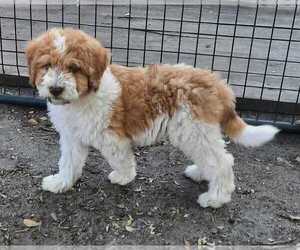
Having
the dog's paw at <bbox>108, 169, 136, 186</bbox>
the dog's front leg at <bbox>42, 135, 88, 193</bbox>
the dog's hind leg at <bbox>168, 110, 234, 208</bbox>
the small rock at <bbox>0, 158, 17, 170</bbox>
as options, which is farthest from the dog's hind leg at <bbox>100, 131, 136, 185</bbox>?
the small rock at <bbox>0, 158, 17, 170</bbox>

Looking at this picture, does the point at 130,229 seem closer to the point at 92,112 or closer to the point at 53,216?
the point at 53,216

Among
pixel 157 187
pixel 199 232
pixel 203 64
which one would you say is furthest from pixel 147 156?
pixel 203 64

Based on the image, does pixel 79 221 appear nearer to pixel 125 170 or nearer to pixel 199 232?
pixel 125 170

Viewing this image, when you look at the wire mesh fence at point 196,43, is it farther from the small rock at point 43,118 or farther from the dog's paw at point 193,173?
the dog's paw at point 193,173

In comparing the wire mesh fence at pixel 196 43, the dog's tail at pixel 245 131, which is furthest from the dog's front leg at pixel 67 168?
the wire mesh fence at pixel 196 43

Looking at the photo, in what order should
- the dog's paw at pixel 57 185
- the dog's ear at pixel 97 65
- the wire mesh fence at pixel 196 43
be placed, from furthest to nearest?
the wire mesh fence at pixel 196 43 < the dog's paw at pixel 57 185 < the dog's ear at pixel 97 65

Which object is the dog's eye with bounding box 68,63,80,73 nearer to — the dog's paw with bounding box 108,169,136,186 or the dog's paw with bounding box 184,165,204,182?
the dog's paw with bounding box 108,169,136,186

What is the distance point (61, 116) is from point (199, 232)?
45.3 inches

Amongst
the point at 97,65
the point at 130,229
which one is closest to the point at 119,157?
the point at 130,229

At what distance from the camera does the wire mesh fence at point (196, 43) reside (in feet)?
15.5

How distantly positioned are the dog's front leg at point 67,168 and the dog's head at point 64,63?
Result: 52 cm

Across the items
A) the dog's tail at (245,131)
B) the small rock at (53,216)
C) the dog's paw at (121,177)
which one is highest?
the dog's tail at (245,131)

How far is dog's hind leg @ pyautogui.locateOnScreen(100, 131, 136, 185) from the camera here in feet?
10.2

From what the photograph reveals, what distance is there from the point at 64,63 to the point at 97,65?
0.71 feet
